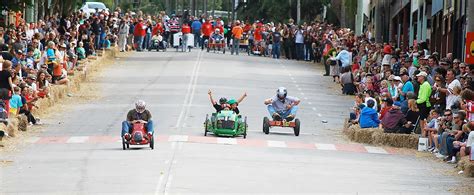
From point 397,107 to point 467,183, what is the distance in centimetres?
850

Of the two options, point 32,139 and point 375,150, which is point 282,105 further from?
point 32,139

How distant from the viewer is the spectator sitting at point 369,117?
37344 mm

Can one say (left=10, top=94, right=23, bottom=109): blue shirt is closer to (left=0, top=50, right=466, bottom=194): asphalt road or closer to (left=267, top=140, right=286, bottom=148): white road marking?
(left=0, top=50, right=466, bottom=194): asphalt road

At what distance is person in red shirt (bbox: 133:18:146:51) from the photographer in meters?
72.7

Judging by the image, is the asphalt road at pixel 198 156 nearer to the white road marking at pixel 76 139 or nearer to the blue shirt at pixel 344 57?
the white road marking at pixel 76 139

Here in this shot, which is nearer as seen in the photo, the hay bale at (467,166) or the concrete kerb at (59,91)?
the hay bale at (467,166)

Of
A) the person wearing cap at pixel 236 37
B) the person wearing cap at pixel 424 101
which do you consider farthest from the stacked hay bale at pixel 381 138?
the person wearing cap at pixel 236 37

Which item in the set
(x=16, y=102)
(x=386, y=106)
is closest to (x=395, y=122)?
(x=386, y=106)

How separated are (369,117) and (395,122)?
1.58m

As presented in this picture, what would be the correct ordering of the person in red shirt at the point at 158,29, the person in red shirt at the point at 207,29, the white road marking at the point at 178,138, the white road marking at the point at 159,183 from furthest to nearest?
the person in red shirt at the point at 207,29 → the person in red shirt at the point at 158,29 → the white road marking at the point at 178,138 → the white road marking at the point at 159,183

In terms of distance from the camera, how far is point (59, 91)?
46625 millimetres

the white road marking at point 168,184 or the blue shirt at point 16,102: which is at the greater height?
the blue shirt at point 16,102

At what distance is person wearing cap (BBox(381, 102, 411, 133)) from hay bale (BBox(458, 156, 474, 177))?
19.5 ft

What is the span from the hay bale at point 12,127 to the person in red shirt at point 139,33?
36.8m
